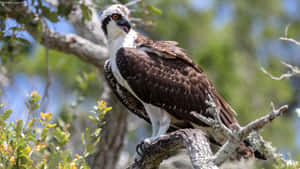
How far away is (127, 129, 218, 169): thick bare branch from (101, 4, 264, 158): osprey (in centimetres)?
54

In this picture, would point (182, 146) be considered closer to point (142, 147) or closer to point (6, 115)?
point (142, 147)

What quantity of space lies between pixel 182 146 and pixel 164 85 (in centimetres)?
103

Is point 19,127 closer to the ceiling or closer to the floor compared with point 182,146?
closer to the ceiling

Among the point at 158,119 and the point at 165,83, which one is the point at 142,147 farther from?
the point at 165,83

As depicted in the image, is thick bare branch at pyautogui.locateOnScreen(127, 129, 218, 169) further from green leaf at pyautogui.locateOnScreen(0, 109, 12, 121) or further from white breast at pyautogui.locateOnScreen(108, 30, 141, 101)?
green leaf at pyautogui.locateOnScreen(0, 109, 12, 121)

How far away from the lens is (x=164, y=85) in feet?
12.2

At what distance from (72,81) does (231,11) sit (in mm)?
6356

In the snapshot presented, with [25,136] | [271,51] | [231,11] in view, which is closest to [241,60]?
[271,51]

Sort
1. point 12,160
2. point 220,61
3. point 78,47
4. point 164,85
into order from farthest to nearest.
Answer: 1. point 220,61
2. point 78,47
3. point 164,85
4. point 12,160

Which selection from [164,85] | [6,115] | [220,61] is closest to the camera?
[6,115]

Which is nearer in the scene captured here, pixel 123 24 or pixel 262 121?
pixel 262 121

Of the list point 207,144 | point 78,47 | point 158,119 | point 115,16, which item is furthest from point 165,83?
point 78,47

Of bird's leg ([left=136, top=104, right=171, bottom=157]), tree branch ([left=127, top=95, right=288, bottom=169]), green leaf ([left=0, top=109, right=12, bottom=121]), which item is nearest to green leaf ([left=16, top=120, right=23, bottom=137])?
green leaf ([left=0, top=109, right=12, bottom=121])

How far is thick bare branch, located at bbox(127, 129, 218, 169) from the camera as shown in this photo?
229 centimetres
